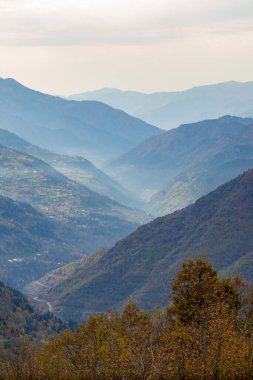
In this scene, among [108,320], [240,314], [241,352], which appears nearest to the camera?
[241,352]

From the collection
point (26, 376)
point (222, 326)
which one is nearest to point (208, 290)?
point (222, 326)

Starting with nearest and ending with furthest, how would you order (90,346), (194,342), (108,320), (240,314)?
(194,342), (90,346), (108,320), (240,314)

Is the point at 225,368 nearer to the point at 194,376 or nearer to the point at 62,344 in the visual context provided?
the point at 194,376

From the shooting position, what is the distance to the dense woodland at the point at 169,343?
83125mm

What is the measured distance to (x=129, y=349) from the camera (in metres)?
87.9

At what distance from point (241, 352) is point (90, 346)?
76.5ft

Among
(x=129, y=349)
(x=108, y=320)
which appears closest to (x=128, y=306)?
(x=108, y=320)

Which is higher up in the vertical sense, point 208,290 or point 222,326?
point 208,290

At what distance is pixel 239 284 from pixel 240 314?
515 cm

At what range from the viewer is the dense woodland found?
83.1 meters

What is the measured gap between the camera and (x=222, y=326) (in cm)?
8462

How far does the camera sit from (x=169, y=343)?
3433 inches

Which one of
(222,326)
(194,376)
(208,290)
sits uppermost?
(208,290)

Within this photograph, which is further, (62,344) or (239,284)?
(239,284)
